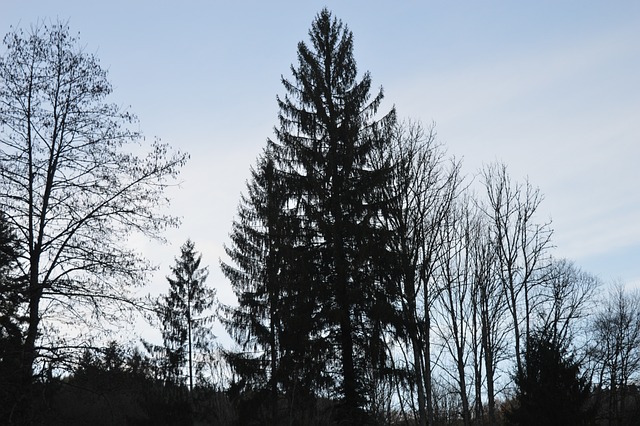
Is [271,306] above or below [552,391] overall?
above

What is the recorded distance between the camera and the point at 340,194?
2152 centimetres

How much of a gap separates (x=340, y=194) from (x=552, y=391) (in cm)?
921

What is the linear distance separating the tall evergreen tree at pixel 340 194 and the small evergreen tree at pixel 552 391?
456 cm

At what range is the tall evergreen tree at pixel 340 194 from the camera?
20031 millimetres

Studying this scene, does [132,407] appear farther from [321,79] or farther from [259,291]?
[321,79]

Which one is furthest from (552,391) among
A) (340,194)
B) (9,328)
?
(9,328)

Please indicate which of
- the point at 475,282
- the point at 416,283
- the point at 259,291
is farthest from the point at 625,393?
the point at 259,291

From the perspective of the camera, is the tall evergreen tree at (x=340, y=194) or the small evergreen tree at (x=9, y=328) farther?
the tall evergreen tree at (x=340, y=194)

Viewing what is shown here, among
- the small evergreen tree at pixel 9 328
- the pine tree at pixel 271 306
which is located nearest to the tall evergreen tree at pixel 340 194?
the pine tree at pixel 271 306

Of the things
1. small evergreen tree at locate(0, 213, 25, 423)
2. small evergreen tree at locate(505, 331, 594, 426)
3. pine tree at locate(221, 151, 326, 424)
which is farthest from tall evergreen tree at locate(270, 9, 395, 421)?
small evergreen tree at locate(0, 213, 25, 423)

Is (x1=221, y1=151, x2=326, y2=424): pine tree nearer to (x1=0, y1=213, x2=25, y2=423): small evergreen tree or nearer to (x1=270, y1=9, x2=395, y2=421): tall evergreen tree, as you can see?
(x1=270, y1=9, x2=395, y2=421): tall evergreen tree

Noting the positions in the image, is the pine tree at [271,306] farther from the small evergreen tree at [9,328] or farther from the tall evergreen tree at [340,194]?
the small evergreen tree at [9,328]

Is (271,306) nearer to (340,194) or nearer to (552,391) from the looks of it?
(340,194)

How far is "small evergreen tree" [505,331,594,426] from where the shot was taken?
17.0m
